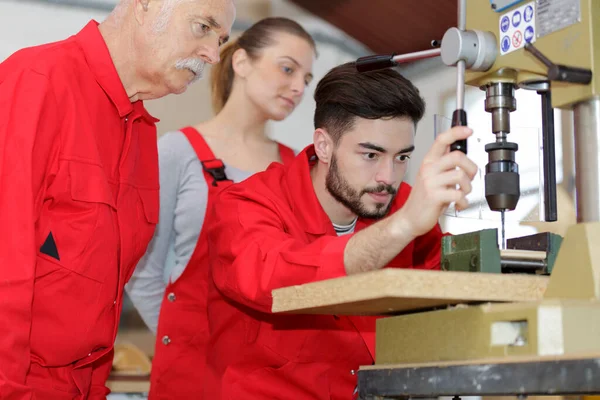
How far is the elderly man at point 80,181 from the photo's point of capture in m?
1.48

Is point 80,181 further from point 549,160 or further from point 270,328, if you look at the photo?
point 549,160

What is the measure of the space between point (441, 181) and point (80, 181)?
0.72 m

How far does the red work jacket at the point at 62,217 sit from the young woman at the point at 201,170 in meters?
0.50

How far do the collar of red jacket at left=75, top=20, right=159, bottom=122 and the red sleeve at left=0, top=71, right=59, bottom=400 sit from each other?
0.62ft

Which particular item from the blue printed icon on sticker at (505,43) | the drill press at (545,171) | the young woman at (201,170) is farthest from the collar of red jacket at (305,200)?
the blue printed icon on sticker at (505,43)

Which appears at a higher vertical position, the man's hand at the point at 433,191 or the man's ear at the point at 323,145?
the man's ear at the point at 323,145

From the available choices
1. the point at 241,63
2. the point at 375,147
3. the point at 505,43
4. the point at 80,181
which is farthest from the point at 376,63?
the point at 241,63

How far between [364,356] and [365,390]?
1.68 feet

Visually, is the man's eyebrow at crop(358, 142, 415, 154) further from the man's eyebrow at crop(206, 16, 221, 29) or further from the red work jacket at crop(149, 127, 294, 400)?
the red work jacket at crop(149, 127, 294, 400)

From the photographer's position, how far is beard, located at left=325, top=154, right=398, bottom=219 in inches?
77.9

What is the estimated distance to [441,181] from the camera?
4.13 ft

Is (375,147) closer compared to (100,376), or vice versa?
(100,376)

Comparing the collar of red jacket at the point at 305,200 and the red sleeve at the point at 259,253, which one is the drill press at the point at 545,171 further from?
the collar of red jacket at the point at 305,200

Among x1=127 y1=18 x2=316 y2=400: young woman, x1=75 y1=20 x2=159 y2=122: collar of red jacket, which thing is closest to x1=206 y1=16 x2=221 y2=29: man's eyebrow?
x1=75 y1=20 x2=159 y2=122: collar of red jacket
